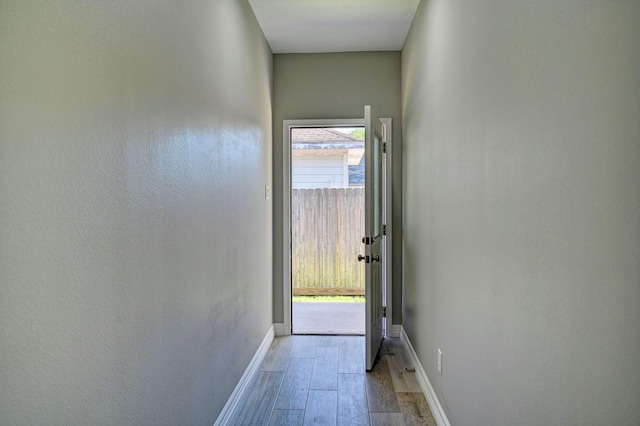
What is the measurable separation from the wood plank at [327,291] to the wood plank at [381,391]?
8.47 ft

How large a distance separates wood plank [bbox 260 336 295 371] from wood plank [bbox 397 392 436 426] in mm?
990

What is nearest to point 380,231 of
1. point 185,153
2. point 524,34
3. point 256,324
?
point 256,324

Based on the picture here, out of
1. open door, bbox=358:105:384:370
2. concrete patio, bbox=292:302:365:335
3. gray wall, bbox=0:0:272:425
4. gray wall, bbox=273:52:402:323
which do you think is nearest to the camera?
gray wall, bbox=0:0:272:425

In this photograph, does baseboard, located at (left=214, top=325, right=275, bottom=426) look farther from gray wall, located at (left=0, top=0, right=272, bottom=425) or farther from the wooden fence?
the wooden fence

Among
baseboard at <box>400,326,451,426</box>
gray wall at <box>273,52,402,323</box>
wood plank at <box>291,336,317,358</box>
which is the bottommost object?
wood plank at <box>291,336,317,358</box>

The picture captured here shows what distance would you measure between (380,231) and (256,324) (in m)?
1.41

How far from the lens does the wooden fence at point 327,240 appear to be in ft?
19.1

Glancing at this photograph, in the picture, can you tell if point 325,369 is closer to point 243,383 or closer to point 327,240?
point 243,383

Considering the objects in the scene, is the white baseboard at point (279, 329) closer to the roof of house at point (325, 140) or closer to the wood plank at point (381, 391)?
the wood plank at point (381, 391)

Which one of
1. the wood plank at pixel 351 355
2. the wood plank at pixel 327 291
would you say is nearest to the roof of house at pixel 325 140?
the wood plank at pixel 327 291

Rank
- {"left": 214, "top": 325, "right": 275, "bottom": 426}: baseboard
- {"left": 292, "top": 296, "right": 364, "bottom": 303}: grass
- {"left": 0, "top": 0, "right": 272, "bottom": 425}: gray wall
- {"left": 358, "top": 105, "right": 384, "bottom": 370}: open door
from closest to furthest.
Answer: {"left": 0, "top": 0, "right": 272, "bottom": 425}: gray wall, {"left": 214, "top": 325, "right": 275, "bottom": 426}: baseboard, {"left": 358, "top": 105, "right": 384, "bottom": 370}: open door, {"left": 292, "top": 296, "right": 364, "bottom": 303}: grass

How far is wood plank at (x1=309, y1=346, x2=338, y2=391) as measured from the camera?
279cm

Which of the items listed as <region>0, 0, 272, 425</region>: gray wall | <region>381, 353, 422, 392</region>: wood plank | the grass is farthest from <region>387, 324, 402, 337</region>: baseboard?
<region>0, 0, 272, 425</region>: gray wall

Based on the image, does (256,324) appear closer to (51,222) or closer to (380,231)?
(380,231)
